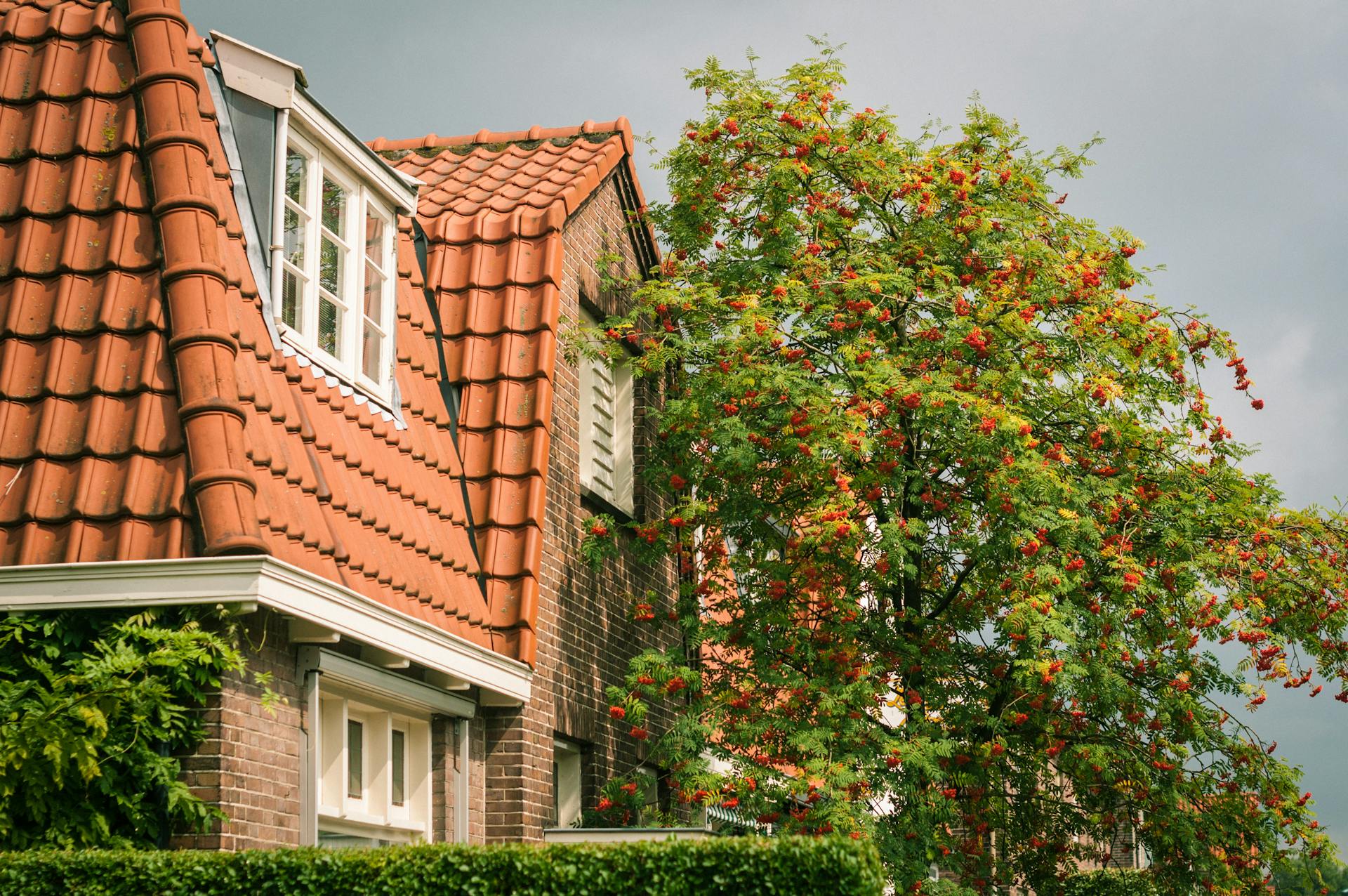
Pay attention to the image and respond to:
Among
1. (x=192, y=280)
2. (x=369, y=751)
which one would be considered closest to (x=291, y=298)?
(x=192, y=280)

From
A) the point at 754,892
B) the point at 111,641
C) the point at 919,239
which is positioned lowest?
the point at 754,892

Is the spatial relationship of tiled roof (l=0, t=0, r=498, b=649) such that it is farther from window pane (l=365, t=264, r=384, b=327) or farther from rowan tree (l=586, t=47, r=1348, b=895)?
rowan tree (l=586, t=47, r=1348, b=895)

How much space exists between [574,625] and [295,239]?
4.01m

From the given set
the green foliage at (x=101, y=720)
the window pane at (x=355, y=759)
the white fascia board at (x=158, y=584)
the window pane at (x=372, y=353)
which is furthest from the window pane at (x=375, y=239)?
the green foliage at (x=101, y=720)

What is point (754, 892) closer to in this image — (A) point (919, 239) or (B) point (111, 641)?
(B) point (111, 641)

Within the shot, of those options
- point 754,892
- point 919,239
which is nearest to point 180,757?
point 754,892

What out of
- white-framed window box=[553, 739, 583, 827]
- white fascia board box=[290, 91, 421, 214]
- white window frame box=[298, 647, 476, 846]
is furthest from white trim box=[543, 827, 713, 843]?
white fascia board box=[290, 91, 421, 214]

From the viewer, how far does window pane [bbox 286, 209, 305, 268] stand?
9.39 meters

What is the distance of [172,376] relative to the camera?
776 cm

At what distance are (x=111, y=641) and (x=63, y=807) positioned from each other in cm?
83

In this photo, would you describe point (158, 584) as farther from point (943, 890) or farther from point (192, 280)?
point (943, 890)

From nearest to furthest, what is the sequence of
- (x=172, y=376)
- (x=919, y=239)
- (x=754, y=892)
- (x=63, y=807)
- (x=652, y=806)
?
(x=754, y=892), (x=63, y=807), (x=172, y=376), (x=652, y=806), (x=919, y=239)

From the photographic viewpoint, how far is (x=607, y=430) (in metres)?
13.5

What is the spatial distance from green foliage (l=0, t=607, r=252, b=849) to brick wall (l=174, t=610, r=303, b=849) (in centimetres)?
10
